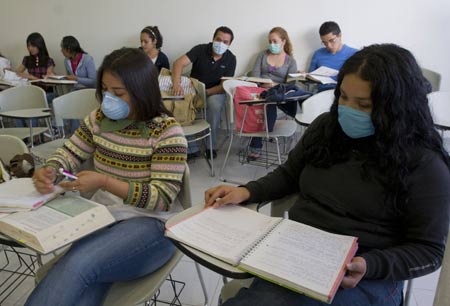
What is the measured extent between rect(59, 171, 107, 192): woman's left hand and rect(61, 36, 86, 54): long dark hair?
371cm

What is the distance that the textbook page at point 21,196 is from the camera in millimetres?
963

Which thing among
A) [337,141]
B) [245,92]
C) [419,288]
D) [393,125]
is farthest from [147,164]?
[245,92]

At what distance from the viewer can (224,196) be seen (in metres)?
1.02

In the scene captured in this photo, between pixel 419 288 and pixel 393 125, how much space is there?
3.96 ft

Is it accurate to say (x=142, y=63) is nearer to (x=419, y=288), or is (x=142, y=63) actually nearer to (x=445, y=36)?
(x=419, y=288)

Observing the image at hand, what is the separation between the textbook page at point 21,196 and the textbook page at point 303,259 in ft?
2.10

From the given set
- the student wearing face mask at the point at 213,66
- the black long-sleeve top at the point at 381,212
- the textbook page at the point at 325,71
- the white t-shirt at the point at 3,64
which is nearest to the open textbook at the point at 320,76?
the textbook page at the point at 325,71

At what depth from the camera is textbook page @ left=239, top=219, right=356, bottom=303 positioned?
67 centimetres

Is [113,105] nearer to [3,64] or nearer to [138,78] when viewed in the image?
[138,78]

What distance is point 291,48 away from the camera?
3.89m

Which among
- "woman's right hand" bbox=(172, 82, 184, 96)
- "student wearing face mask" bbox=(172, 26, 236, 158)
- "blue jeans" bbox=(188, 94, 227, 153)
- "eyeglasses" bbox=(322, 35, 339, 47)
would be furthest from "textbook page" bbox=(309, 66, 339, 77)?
"woman's right hand" bbox=(172, 82, 184, 96)

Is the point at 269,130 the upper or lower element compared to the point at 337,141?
lower

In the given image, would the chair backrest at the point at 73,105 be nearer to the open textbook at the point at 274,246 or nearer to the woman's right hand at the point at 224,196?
the woman's right hand at the point at 224,196

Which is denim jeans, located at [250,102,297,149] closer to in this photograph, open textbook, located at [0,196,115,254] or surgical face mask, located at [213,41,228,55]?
surgical face mask, located at [213,41,228,55]
